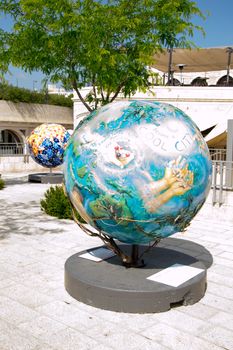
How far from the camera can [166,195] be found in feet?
14.7

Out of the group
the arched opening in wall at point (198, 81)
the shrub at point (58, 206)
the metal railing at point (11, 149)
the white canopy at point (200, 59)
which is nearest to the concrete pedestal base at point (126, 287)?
the shrub at point (58, 206)

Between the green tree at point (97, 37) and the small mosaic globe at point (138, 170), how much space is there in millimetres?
5747

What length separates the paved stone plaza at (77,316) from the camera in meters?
4.05

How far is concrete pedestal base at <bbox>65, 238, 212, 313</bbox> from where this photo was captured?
463 cm

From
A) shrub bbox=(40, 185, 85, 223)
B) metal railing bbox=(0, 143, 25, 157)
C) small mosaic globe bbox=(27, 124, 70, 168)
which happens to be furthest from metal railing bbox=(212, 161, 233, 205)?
metal railing bbox=(0, 143, 25, 157)

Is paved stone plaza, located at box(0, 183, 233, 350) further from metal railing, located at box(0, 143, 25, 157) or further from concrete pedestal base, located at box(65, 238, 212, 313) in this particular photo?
metal railing, located at box(0, 143, 25, 157)

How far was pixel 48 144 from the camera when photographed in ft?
49.3

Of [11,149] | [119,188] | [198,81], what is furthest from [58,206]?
[198,81]

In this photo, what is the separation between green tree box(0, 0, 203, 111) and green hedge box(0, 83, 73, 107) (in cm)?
2501

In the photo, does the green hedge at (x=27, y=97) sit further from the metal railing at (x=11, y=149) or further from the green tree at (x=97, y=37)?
the green tree at (x=97, y=37)

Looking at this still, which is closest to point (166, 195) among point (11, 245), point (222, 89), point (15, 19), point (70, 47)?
point (11, 245)

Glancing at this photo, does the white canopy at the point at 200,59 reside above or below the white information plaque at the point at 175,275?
above

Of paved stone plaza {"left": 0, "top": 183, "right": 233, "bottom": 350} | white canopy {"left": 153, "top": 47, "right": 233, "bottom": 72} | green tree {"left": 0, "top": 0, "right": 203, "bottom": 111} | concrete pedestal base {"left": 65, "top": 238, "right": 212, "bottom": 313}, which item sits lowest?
paved stone plaza {"left": 0, "top": 183, "right": 233, "bottom": 350}

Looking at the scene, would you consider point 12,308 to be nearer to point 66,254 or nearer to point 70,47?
point 66,254
